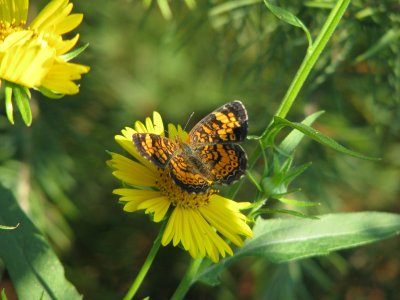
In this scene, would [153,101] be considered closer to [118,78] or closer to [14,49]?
[118,78]

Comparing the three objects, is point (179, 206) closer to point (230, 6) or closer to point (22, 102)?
point (22, 102)

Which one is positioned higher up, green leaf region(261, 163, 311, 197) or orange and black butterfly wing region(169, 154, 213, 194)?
orange and black butterfly wing region(169, 154, 213, 194)

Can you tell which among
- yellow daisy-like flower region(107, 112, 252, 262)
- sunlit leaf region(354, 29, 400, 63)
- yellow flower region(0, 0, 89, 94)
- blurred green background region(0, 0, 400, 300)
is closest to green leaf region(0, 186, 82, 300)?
yellow daisy-like flower region(107, 112, 252, 262)

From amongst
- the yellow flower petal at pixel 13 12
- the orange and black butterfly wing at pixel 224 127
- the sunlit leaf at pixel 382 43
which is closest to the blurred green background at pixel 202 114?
the sunlit leaf at pixel 382 43

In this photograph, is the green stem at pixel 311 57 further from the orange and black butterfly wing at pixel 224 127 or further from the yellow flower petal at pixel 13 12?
the yellow flower petal at pixel 13 12

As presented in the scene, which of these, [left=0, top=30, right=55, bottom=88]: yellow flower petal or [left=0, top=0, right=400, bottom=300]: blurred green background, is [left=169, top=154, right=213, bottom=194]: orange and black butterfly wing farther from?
[left=0, top=0, right=400, bottom=300]: blurred green background
